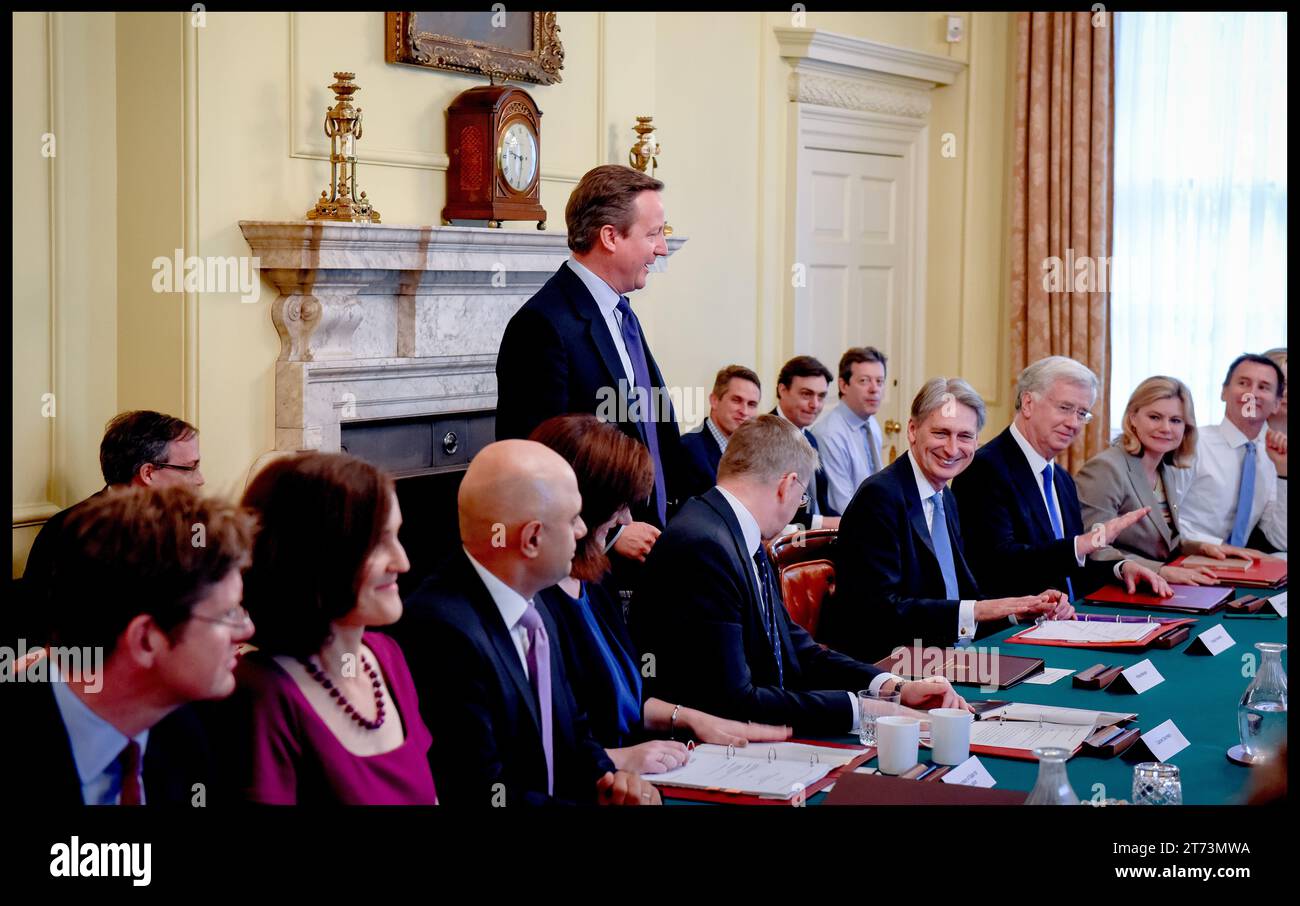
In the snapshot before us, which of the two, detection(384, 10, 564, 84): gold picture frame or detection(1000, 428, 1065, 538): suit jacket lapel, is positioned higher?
detection(384, 10, 564, 84): gold picture frame

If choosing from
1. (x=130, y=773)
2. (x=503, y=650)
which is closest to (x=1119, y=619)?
(x=503, y=650)

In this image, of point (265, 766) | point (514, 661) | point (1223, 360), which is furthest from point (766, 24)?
point (265, 766)

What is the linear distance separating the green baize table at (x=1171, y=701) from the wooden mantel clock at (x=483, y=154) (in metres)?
2.59

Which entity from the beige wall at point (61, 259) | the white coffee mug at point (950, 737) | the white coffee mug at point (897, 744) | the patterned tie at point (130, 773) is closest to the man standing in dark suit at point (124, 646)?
the patterned tie at point (130, 773)

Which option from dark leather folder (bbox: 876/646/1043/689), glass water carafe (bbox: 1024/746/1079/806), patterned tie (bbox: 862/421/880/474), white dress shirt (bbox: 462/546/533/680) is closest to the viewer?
glass water carafe (bbox: 1024/746/1079/806)

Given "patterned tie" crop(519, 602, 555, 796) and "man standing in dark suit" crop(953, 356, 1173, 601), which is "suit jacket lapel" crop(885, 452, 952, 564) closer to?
"man standing in dark suit" crop(953, 356, 1173, 601)

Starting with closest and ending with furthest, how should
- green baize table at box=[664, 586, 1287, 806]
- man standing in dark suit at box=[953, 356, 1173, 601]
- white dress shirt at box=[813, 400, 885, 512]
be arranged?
green baize table at box=[664, 586, 1287, 806]
man standing in dark suit at box=[953, 356, 1173, 601]
white dress shirt at box=[813, 400, 885, 512]

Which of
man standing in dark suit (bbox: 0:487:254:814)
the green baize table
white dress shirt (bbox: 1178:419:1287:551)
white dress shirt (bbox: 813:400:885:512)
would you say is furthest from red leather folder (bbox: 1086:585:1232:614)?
man standing in dark suit (bbox: 0:487:254:814)

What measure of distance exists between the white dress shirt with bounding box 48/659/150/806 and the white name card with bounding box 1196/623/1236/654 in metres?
2.64

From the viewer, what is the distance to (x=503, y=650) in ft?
7.52

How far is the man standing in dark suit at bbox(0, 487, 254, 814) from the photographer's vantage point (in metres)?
1.68

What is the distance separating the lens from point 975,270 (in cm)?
845
